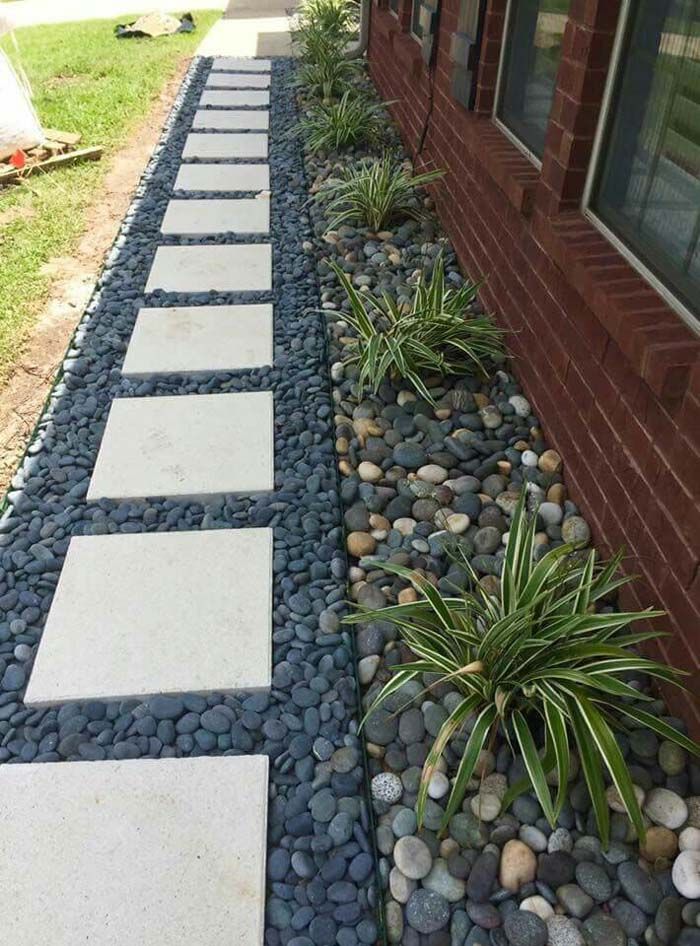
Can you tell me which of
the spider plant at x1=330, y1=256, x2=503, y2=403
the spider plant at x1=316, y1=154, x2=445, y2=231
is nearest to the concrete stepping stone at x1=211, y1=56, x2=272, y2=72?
the spider plant at x1=316, y1=154, x2=445, y2=231

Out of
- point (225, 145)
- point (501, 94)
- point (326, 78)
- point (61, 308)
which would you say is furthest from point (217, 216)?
point (326, 78)

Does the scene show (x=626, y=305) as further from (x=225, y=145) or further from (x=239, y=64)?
(x=239, y=64)

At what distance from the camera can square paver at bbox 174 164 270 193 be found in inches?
189

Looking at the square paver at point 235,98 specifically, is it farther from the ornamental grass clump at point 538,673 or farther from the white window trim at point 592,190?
the ornamental grass clump at point 538,673

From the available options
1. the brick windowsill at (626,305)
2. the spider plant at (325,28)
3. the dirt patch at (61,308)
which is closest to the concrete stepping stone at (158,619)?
the dirt patch at (61,308)

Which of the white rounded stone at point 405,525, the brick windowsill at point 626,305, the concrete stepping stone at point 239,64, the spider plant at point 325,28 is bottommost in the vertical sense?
the white rounded stone at point 405,525

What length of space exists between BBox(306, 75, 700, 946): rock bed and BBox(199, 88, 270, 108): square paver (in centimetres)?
486

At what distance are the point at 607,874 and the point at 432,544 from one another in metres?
0.96

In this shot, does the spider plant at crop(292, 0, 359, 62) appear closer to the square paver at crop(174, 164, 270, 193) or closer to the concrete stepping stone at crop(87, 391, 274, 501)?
the square paver at crop(174, 164, 270, 193)

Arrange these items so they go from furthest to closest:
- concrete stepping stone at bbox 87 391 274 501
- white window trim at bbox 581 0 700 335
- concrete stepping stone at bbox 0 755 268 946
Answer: concrete stepping stone at bbox 87 391 274 501
white window trim at bbox 581 0 700 335
concrete stepping stone at bbox 0 755 268 946

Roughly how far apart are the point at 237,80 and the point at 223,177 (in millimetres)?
3013

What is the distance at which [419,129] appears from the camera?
4613 mm

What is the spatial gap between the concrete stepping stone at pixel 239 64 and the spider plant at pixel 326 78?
1.40m

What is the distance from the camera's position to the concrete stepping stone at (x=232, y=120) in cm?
596
